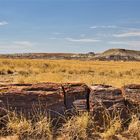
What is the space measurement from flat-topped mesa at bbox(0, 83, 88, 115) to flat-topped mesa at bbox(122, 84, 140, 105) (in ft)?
3.33

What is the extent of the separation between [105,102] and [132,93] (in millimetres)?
788

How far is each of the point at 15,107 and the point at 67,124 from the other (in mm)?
1359

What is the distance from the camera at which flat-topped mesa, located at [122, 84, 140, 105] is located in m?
9.72

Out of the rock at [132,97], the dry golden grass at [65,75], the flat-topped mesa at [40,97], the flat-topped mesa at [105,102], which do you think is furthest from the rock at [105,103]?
the dry golden grass at [65,75]

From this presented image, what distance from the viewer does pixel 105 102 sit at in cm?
951

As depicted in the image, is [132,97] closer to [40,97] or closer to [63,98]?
[63,98]

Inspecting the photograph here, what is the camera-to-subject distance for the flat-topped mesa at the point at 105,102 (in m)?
9.45

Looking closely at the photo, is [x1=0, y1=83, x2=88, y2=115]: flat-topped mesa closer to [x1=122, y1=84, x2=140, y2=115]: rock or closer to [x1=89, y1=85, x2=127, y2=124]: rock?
[x1=89, y1=85, x2=127, y2=124]: rock

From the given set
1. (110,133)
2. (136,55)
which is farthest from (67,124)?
(136,55)

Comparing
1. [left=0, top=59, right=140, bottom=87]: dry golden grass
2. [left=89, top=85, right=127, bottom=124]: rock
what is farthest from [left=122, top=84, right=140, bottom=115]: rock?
[left=0, top=59, right=140, bottom=87]: dry golden grass

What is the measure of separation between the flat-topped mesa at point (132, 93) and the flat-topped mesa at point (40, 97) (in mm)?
1016

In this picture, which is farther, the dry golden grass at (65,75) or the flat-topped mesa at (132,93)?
the dry golden grass at (65,75)

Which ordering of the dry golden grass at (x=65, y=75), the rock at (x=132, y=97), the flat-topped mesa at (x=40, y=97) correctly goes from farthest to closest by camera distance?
the dry golden grass at (x=65, y=75), the rock at (x=132, y=97), the flat-topped mesa at (x=40, y=97)

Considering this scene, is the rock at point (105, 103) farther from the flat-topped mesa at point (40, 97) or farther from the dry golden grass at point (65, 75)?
the dry golden grass at point (65, 75)
